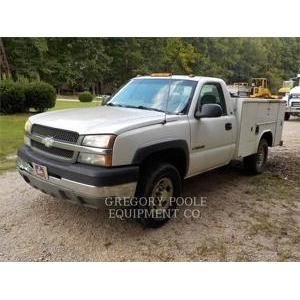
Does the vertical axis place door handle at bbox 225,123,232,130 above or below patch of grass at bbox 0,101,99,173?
above

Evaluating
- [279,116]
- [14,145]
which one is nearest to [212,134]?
[279,116]

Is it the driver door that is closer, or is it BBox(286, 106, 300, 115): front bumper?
the driver door

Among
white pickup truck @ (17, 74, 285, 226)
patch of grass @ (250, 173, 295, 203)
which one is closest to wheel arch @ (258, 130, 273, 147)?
patch of grass @ (250, 173, 295, 203)

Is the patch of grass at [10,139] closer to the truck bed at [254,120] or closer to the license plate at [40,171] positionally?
the license plate at [40,171]

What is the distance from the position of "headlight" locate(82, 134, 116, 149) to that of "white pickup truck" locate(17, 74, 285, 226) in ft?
0.03

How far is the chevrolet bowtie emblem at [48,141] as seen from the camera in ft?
13.3

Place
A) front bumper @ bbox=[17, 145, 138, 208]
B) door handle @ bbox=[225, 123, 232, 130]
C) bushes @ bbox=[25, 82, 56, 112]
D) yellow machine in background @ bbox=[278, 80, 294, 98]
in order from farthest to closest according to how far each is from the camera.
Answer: yellow machine in background @ bbox=[278, 80, 294, 98] → bushes @ bbox=[25, 82, 56, 112] → door handle @ bbox=[225, 123, 232, 130] → front bumper @ bbox=[17, 145, 138, 208]

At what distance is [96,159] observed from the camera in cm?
372

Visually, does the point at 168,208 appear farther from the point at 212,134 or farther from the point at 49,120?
the point at 49,120

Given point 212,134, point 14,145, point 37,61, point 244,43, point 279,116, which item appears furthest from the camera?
point 244,43

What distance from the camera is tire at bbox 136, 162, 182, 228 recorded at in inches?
162

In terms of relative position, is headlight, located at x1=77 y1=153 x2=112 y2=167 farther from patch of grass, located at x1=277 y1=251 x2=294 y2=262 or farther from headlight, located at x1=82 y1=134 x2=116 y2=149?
patch of grass, located at x1=277 y1=251 x2=294 y2=262

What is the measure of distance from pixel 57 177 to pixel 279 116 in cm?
521

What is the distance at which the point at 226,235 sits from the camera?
14.3 ft
